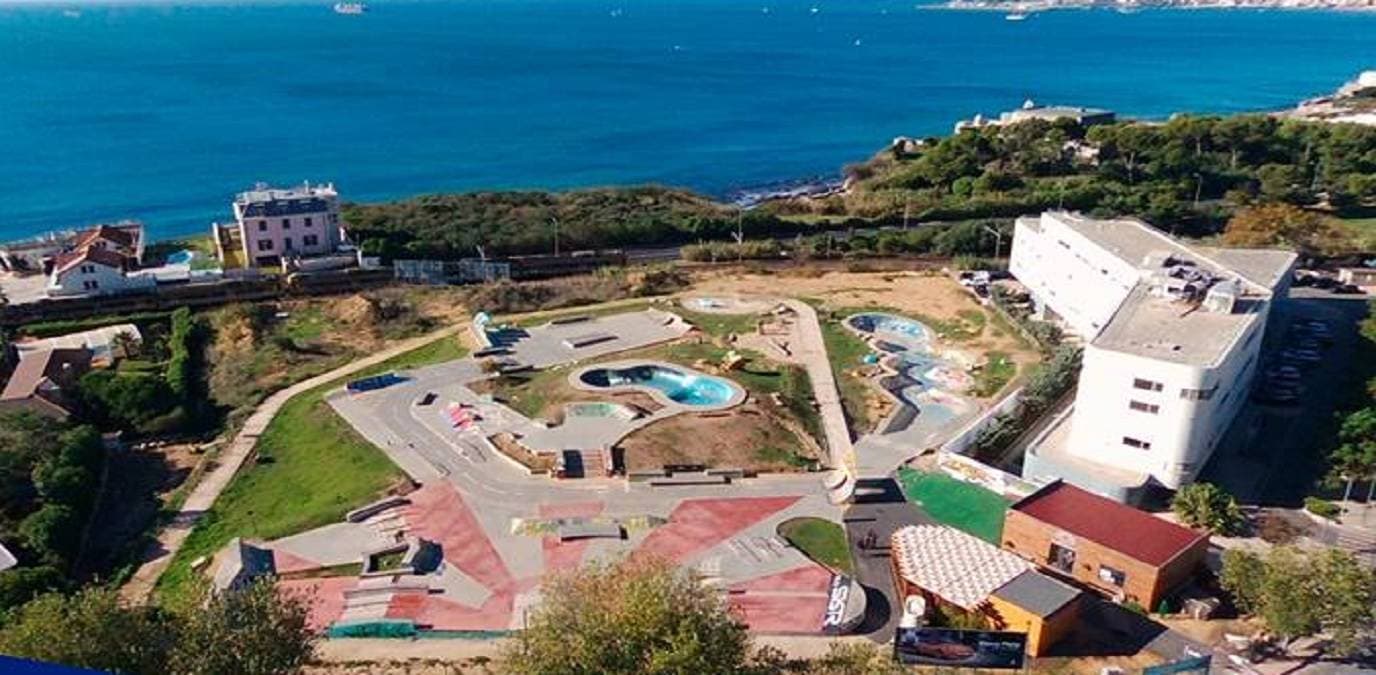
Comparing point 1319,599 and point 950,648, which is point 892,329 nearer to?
point 950,648

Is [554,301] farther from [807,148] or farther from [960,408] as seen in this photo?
[807,148]

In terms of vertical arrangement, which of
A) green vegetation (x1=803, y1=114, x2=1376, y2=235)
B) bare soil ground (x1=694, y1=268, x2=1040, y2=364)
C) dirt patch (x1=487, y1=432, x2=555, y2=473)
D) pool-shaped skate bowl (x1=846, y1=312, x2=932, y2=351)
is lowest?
dirt patch (x1=487, y1=432, x2=555, y2=473)

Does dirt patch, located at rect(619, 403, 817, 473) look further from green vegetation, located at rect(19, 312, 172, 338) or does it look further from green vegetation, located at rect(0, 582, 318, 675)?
green vegetation, located at rect(19, 312, 172, 338)

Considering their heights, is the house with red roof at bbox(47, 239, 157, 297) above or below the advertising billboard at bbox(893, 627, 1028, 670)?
above

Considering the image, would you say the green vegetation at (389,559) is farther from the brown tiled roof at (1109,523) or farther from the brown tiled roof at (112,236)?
the brown tiled roof at (112,236)

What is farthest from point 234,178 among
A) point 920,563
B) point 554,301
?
point 920,563

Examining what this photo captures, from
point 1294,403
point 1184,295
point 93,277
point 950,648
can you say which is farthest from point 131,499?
point 1294,403

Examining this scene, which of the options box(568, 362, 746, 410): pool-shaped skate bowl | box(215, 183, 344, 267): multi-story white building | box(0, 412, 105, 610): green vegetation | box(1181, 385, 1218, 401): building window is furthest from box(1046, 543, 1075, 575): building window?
box(215, 183, 344, 267): multi-story white building
